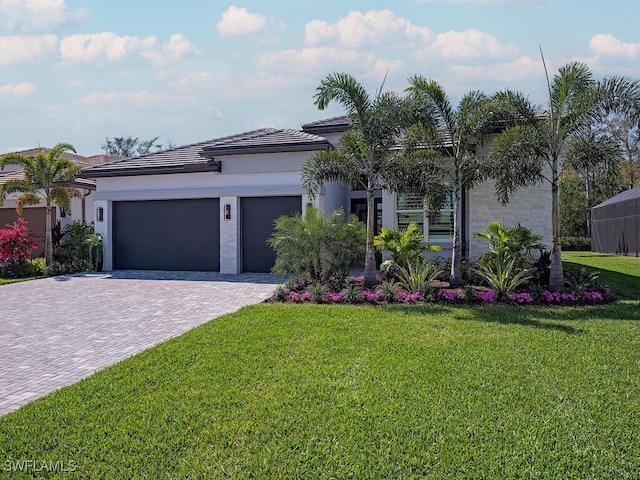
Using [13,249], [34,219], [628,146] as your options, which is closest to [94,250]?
[13,249]

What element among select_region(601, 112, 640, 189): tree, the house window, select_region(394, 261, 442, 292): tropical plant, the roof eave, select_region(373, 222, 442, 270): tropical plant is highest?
select_region(601, 112, 640, 189): tree

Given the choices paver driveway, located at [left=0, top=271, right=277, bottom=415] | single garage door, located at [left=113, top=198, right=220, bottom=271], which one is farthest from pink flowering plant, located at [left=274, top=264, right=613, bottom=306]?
single garage door, located at [left=113, top=198, right=220, bottom=271]

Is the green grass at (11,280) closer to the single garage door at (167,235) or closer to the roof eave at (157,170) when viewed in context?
the single garage door at (167,235)

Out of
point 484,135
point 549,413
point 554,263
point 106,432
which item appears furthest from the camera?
point 484,135

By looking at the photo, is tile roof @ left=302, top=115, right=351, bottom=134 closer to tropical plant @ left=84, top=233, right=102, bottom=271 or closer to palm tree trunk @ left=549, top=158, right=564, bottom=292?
palm tree trunk @ left=549, top=158, right=564, bottom=292

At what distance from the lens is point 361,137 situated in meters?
10.4

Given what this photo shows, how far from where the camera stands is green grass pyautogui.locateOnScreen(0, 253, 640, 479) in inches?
131

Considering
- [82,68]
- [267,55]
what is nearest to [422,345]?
[267,55]

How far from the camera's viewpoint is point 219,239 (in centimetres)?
1592

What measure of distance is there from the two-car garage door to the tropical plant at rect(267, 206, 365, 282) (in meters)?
3.96

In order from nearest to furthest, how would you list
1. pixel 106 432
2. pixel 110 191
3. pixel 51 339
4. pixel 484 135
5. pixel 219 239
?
pixel 106 432 → pixel 51 339 → pixel 484 135 → pixel 219 239 → pixel 110 191

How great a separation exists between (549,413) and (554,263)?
272 inches

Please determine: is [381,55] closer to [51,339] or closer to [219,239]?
[219,239]

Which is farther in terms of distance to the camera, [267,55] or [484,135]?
[267,55]
